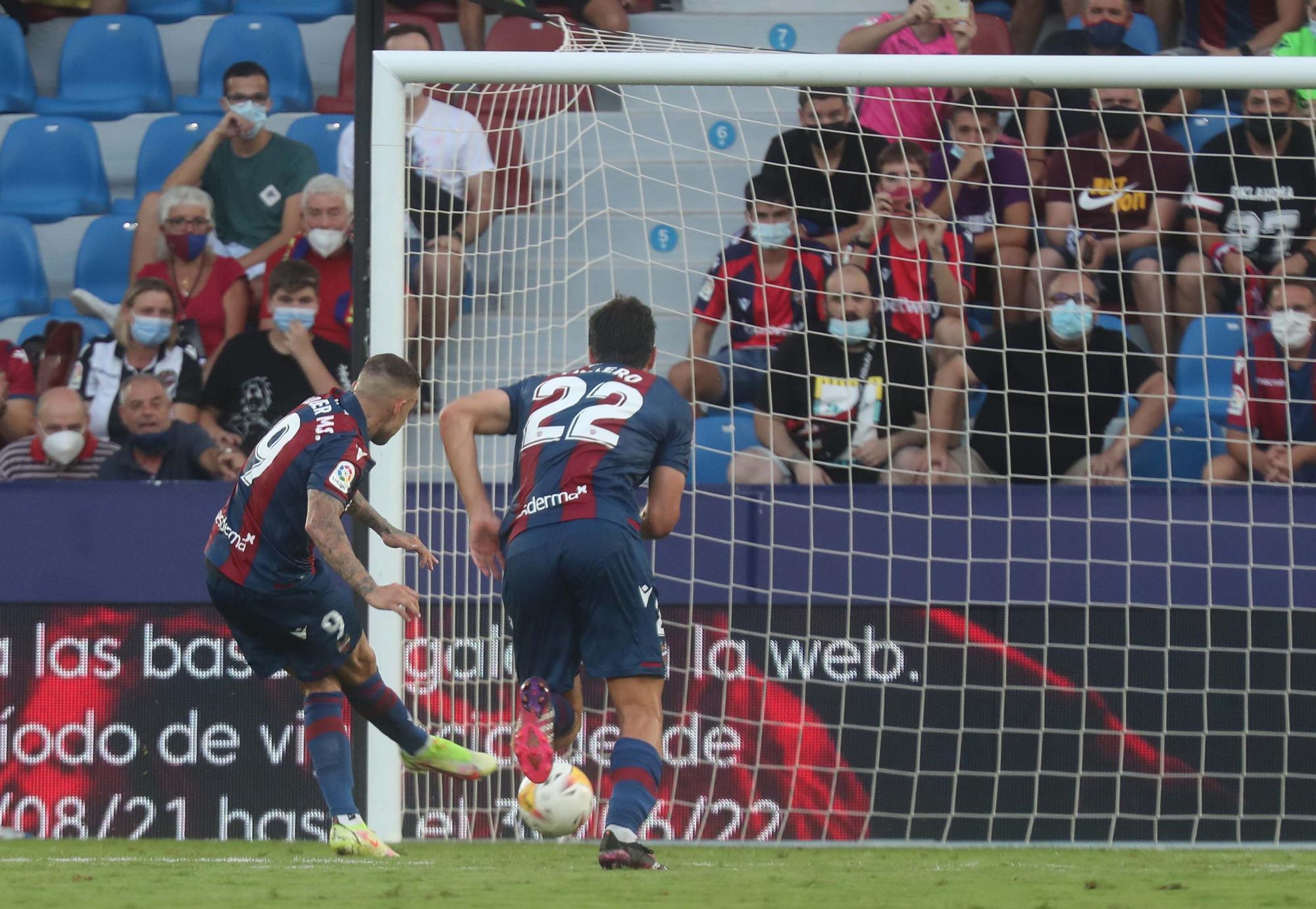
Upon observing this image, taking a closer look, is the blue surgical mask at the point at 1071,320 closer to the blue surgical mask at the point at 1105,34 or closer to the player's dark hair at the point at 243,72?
the blue surgical mask at the point at 1105,34

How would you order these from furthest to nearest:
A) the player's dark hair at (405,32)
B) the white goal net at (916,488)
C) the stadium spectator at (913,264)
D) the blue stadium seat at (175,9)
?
the blue stadium seat at (175,9)
the player's dark hair at (405,32)
the stadium spectator at (913,264)
the white goal net at (916,488)

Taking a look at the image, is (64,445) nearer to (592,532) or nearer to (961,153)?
(592,532)

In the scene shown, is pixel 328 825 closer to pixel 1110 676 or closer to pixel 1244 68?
pixel 1110 676

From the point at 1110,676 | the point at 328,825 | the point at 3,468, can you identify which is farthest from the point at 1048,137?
the point at 3,468

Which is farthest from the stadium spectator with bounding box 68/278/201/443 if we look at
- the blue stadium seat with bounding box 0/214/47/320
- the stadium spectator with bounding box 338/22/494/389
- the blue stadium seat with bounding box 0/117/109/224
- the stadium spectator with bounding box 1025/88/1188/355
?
the stadium spectator with bounding box 1025/88/1188/355

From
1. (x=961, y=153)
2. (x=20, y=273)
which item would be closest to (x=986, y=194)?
(x=961, y=153)

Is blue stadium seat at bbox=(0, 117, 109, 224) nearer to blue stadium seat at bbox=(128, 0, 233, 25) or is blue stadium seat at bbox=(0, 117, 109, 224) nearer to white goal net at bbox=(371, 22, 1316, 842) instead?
blue stadium seat at bbox=(128, 0, 233, 25)

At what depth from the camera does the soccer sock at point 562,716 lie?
194 inches

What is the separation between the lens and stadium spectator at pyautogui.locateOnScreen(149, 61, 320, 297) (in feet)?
28.6

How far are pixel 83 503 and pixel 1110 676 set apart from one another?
13.3 feet

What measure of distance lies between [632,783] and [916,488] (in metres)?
2.36

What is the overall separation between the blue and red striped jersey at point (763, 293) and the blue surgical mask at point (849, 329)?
0.20 ft

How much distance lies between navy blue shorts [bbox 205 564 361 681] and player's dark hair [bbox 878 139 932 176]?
3202 millimetres

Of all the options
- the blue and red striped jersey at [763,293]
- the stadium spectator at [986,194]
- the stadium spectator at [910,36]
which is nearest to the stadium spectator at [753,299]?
the blue and red striped jersey at [763,293]
